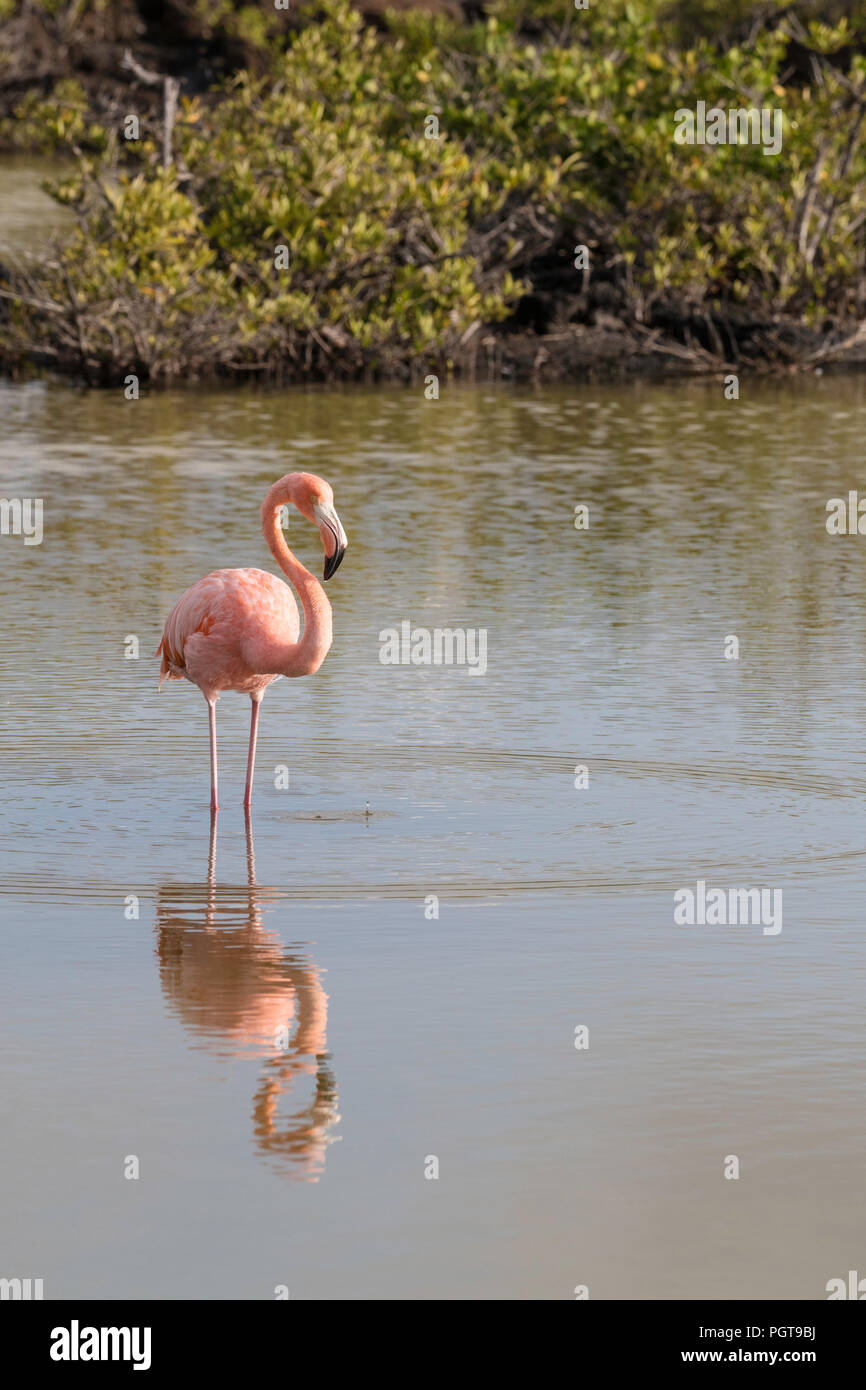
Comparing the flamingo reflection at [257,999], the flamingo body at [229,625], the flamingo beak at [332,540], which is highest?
the flamingo beak at [332,540]

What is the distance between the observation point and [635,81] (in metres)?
26.0

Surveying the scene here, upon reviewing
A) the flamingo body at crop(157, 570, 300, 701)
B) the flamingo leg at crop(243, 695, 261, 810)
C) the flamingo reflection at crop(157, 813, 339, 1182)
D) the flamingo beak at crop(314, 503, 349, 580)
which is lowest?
the flamingo reflection at crop(157, 813, 339, 1182)

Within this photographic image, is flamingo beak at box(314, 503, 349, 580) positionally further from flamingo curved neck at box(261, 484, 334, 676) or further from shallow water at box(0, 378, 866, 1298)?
shallow water at box(0, 378, 866, 1298)

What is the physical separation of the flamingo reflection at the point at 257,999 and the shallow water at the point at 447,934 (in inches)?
0.6

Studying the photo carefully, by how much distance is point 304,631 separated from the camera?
8.38m

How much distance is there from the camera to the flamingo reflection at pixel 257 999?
5.43 m

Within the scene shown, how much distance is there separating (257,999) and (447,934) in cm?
79

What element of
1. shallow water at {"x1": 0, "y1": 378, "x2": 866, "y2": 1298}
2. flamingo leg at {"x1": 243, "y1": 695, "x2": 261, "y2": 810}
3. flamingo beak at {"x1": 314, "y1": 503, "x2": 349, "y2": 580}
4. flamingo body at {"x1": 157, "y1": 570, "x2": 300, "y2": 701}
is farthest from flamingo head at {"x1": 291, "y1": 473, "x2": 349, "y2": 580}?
shallow water at {"x1": 0, "y1": 378, "x2": 866, "y2": 1298}

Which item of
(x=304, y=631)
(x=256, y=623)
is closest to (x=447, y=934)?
(x=304, y=631)

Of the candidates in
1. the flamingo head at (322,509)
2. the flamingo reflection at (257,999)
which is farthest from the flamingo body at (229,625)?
the flamingo reflection at (257,999)

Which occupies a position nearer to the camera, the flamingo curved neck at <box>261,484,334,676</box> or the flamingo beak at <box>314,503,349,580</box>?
the flamingo beak at <box>314,503,349,580</box>

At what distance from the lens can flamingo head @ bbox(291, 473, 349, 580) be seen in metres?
8.19

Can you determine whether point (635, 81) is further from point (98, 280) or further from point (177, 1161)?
point (177, 1161)

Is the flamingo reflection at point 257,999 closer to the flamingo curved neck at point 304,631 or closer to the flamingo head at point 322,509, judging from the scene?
the flamingo curved neck at point 304,631
